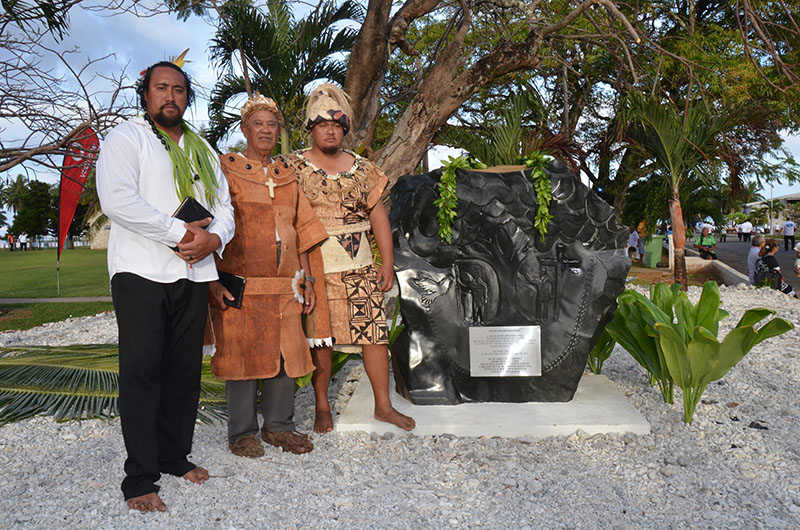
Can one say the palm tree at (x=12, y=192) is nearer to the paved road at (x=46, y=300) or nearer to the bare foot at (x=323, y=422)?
the paved road at (x=46, y=300)

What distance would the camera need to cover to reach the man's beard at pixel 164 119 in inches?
100

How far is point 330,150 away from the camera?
A: 3252 millimetres

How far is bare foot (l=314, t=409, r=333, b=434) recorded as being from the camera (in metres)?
3.47

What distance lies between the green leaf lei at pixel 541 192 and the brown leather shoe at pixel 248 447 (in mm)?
1986

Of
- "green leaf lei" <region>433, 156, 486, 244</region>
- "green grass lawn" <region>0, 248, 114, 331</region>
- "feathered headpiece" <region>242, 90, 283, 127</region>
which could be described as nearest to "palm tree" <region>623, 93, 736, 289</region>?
"green leaf lei" <region>433, 156, 486, 244</region>

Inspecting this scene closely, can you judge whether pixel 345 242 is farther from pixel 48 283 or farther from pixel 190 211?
pixel 48 283

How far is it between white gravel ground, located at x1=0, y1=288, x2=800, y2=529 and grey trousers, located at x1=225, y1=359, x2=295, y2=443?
0.14 meters

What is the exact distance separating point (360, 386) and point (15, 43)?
164 inches

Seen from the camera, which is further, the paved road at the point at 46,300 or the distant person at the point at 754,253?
the paved road at the point at 46,300

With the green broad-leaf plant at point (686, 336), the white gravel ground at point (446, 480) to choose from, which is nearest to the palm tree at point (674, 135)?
the green broad-leaf plant at point (686, 336)

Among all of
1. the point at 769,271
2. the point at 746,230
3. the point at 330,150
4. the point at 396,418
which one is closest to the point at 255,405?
the point at 396,418

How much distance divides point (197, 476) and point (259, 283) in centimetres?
91

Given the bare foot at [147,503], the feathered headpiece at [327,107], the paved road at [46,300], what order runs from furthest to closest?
the paved road at [46,300] < the feathered headpiece at [327,107] < the bare foot at [147,503]

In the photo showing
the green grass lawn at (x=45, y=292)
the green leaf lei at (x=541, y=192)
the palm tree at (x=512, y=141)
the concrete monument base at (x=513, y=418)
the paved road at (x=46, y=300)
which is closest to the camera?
the concrete monument base at (x=513, y=418)
